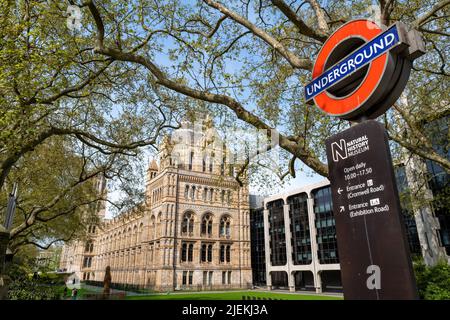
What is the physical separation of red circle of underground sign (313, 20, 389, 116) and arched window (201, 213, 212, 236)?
49.2 m

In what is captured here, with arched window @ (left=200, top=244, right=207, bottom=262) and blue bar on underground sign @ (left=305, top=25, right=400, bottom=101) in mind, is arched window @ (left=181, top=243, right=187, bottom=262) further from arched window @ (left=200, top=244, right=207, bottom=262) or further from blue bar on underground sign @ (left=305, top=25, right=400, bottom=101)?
blue bar on underground sign @ (left=305, top=25, right=400, bottom=101)

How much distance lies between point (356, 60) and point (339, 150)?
1.29 m

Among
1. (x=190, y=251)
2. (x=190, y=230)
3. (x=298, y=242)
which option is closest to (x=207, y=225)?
(x=190, y=230)

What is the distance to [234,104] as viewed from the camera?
8828 millimetres

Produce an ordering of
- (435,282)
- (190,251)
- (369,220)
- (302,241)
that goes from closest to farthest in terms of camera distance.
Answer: (369,220), (435,282), (302,241), (190,251)

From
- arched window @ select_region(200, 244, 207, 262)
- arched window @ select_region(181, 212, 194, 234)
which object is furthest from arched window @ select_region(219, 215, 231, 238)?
arched window @ select_region(181, 212, 194, 234)

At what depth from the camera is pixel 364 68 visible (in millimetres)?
4047

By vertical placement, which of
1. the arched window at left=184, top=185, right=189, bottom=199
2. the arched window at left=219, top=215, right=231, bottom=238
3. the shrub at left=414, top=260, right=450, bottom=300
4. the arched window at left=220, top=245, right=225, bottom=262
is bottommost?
the shrub at left=414, top=260, right=450, bottom=300

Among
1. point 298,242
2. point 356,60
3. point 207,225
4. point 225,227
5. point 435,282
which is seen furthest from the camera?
point 225,227

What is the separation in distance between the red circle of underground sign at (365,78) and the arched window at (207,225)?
4917 centimetres

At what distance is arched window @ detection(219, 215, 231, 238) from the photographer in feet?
177

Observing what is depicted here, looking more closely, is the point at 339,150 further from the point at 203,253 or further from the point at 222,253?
the point at 222,253

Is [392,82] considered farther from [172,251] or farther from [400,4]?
[172,251]

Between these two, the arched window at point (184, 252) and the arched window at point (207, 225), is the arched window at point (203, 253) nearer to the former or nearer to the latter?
the arched window at point (207, 225)
